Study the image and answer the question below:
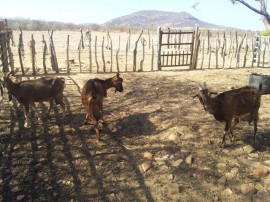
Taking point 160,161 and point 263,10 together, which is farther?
point 263,10

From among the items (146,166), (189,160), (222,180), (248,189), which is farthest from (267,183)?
(146,166)

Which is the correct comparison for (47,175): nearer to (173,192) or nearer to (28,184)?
(28,184)

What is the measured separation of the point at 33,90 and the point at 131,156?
3517mm

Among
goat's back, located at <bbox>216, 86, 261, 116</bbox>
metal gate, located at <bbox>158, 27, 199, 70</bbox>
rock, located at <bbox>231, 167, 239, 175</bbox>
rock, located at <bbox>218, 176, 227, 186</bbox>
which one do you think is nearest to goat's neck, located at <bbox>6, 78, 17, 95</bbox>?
goat's back, located at <bbox>216, 86, 261, 116</bbox>

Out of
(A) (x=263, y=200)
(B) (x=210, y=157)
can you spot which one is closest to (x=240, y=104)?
(B) (x=210, y=157)

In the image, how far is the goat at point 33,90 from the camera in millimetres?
7832

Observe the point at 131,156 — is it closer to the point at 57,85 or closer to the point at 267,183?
the point at 267,183

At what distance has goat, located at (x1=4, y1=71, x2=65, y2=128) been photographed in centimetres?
783

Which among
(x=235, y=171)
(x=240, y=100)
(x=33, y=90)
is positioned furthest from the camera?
(x=33, y=90)

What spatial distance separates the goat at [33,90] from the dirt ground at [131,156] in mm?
608

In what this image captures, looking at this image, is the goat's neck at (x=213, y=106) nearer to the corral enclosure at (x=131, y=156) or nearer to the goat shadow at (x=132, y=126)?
the corral enclosure at (x=131, y=156)

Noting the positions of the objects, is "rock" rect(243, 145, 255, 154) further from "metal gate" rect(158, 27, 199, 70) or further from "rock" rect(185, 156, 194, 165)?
"metal gate" rect(158, 27, 199, 70)

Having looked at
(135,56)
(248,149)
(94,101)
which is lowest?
(248,149)

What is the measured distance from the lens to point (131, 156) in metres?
6.28
